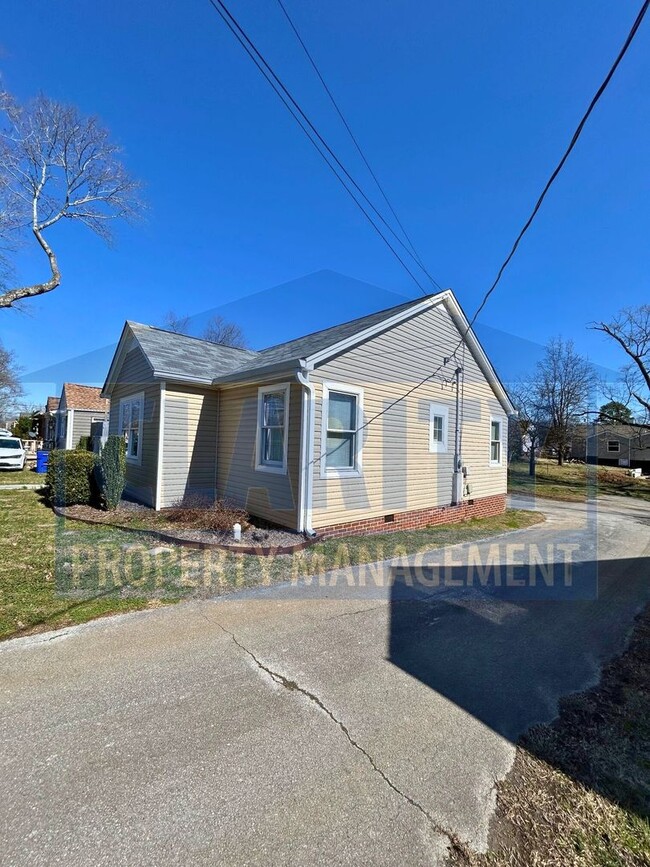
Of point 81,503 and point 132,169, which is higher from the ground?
point 132,169

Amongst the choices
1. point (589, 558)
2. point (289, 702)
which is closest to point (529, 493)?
point (589, 558)

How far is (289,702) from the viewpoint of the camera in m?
2.88

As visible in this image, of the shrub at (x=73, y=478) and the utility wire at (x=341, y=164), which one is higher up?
the utility wire at (x=341, y=164)

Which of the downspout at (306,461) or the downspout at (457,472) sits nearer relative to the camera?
the downspout at (306,461)

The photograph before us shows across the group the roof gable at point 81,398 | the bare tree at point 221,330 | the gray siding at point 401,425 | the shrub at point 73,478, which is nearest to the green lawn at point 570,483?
the gray siding at point 401,425

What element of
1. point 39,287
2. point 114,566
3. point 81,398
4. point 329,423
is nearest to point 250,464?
A: point 329,423

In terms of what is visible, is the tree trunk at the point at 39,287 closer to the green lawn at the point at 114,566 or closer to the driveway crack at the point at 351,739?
the green lawn at the point at 114,566

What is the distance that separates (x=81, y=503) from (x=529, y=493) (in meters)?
18.7

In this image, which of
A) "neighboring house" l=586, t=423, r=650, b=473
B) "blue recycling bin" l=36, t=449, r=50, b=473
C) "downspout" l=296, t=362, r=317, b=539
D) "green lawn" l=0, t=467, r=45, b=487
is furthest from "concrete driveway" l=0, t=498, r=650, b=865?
"neighboring house" l=586, t=423, r=650, b=473

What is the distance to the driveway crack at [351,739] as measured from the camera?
6.25ft

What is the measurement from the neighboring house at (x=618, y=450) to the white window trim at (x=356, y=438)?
39.5 meters

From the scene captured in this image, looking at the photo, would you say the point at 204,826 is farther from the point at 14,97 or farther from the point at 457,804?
the point at 14,97

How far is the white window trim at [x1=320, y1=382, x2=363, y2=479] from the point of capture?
7809mm

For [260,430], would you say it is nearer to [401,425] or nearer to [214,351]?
[401,425]
